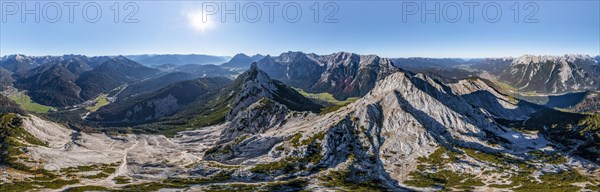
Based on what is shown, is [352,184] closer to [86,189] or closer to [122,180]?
[122,180]

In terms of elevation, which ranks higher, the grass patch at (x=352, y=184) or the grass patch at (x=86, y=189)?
the grass patch at (x=86, y=189)

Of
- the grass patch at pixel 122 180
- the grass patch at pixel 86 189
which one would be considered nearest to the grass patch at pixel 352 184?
Answer: the grass patch at pixel 122 180

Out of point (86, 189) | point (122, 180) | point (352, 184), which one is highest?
point (86, 189)

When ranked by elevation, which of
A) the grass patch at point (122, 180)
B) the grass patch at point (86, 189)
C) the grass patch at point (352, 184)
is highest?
the grass patch at point (86, 189)

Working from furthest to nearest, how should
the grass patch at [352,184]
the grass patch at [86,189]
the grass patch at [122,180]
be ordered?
the grass patch at [122,180]
the grass patch at [352,184]
the grass patch at [86,189]

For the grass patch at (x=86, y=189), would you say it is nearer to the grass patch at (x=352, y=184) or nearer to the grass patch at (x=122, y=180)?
the grass patch at (x=122, y=180)

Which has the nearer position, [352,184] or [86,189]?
[86,189]

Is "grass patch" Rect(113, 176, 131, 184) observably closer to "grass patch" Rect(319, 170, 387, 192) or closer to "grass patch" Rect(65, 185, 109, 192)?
"grass patch" Rect(65, 185, 109, 192)

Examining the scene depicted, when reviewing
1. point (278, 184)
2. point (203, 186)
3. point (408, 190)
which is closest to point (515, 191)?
point (408, 190)

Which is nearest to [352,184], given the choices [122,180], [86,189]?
[122,180]

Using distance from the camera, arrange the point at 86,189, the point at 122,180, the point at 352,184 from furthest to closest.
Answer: the point at 352,184 < the point at 122,180 < the point at 86,189

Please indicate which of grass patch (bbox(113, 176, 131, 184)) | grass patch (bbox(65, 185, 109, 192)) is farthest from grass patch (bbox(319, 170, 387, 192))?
grass patch (bbox(65, 185, 109, 192))

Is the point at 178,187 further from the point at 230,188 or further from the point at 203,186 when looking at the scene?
the point at 230,188
